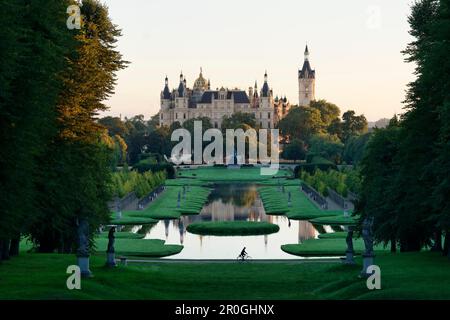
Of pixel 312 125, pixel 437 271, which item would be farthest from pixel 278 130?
pixel 437 271

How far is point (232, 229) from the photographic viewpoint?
181 feet

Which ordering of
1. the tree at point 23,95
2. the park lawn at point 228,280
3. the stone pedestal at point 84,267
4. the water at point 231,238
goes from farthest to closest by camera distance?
the water at point 231,238, the stone pedestal at point 84,267, the tree at point 23,95, the park lawn at point 228,280

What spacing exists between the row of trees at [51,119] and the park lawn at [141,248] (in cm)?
416

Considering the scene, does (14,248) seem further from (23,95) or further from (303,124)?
(303,124)

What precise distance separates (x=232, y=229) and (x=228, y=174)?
7163 centimetres

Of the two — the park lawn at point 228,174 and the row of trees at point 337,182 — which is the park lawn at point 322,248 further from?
the park lawn at point 228,174

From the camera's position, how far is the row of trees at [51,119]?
25438 millimetres

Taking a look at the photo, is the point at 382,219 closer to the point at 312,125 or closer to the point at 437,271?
the point at 437,271

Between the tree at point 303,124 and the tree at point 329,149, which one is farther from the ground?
the tree at point 303,124

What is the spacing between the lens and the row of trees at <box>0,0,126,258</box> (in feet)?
83.5

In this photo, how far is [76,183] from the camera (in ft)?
113

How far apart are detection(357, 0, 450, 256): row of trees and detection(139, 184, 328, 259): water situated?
7.50m

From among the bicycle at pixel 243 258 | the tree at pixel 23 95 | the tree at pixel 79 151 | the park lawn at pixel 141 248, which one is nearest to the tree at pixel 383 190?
the bicycle at pixel 243 258
